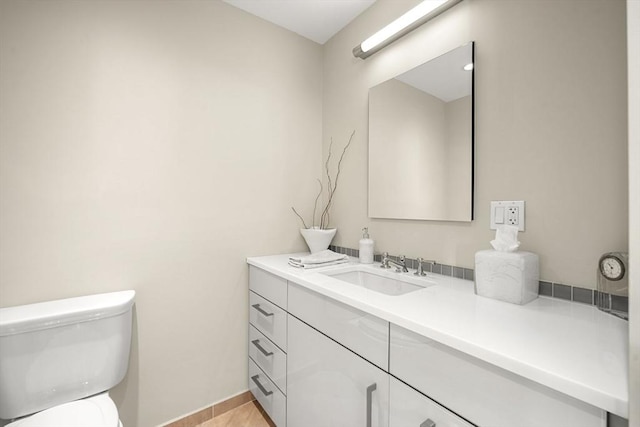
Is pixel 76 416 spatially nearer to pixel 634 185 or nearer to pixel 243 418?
pixel 243 418

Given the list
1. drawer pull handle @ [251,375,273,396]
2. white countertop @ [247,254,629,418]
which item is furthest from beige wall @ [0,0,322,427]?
white countertop @ [247,254,629,418]

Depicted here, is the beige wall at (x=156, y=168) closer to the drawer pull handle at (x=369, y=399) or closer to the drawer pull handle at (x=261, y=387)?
the drawer pull handle at (x=261, y=387)

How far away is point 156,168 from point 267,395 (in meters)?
1.33

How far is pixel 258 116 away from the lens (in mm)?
1824

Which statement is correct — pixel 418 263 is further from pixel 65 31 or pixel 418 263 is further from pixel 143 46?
pixel 65 31

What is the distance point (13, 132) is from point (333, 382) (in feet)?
5.33

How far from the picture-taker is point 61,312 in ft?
3.64

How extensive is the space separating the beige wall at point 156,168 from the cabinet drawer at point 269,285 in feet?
0.34

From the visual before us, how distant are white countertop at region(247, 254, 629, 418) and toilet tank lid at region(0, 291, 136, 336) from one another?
877 millimetres

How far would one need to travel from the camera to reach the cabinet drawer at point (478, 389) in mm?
539

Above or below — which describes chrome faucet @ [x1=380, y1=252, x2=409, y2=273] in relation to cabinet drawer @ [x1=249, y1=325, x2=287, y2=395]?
above

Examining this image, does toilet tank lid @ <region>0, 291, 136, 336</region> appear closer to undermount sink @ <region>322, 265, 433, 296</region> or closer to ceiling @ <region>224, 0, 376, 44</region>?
undermount sink @ <region>322, 265, 433, 296</region>

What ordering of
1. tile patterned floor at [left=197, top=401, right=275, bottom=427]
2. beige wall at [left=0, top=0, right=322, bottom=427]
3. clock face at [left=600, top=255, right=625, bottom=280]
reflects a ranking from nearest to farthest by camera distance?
clock face at [left=600, top=255, right=625, bottom=280] → beige wall at [left=0, top=0, right=322, bottom=427] → tile patterned floor at [left=197, top=401, right=275, bottom=427]

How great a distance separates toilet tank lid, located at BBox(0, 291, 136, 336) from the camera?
40.8 inches
